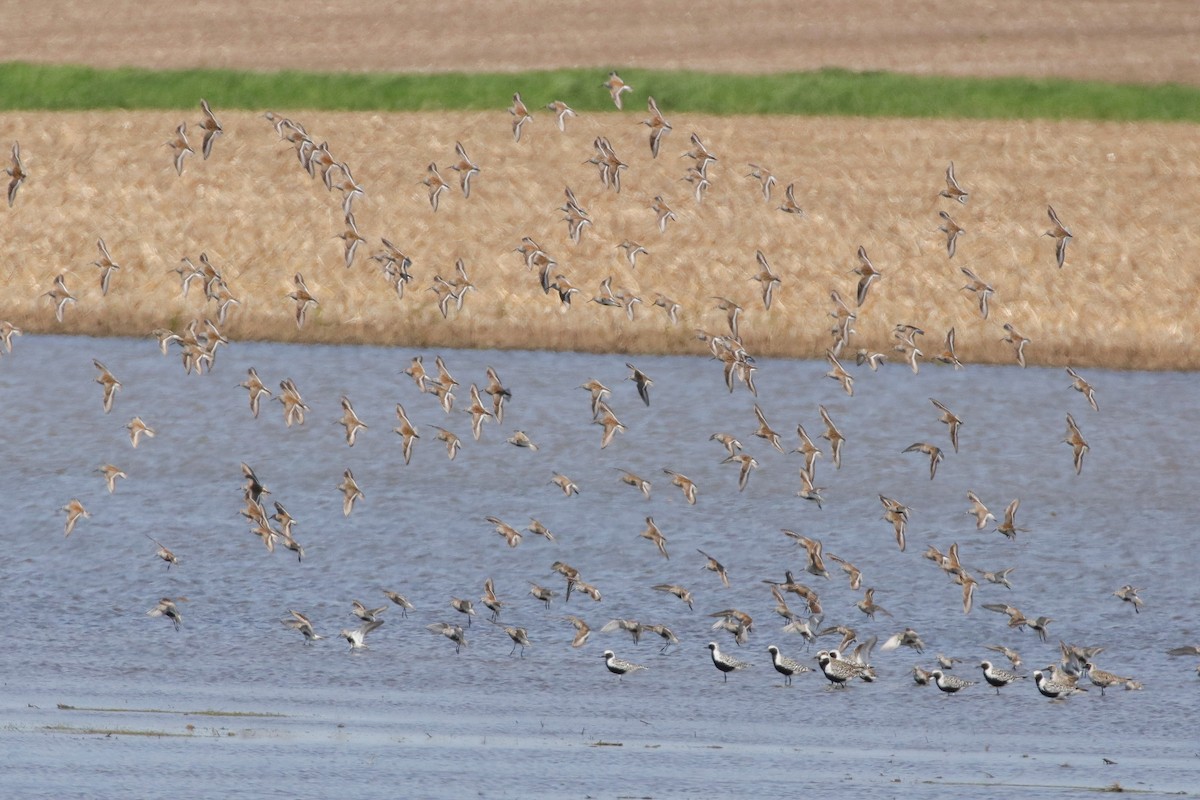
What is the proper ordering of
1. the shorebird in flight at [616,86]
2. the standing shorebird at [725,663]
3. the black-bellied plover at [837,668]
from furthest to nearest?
the shorebird in flight at [616,86]
the standing shorebird at [725,663]
the black-bellied plover at [837,668]

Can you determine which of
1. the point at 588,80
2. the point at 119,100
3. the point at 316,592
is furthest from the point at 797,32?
the point at 316,592

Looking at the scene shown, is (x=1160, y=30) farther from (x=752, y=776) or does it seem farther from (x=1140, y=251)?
(x=752, y=776)

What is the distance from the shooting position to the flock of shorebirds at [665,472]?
61.0 feet

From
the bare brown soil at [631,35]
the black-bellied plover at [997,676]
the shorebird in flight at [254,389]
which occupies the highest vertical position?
the bare brown soil at [631,35]

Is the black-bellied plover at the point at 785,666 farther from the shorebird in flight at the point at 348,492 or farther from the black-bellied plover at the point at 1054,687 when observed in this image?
the shorebird in flight at the point at 348,492

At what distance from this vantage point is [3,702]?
632 inches

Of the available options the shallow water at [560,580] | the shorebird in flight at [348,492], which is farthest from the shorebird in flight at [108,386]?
the shorebird in flight at [348,492]

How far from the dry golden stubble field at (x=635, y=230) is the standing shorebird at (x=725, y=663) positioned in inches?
685

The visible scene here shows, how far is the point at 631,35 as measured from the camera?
54.5 metres

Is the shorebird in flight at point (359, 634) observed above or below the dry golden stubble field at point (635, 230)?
below

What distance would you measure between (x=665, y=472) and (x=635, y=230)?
14.0 m

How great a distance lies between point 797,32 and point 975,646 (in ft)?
122

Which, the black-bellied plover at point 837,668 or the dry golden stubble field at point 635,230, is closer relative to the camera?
the black-bellied plover at point 837,668

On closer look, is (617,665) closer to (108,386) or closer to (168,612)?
(168,612)
